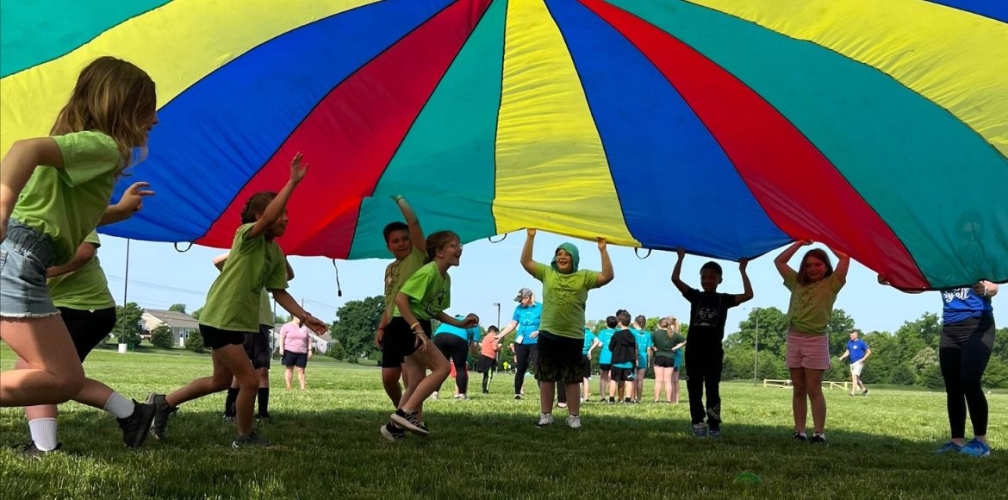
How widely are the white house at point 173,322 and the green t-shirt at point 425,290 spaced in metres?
106

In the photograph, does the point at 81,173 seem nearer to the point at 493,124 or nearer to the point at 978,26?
the point at 493,124

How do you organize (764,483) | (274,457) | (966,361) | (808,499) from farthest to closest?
(966,361), (274,457), (764,483), (808,499)

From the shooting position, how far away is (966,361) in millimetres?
5414

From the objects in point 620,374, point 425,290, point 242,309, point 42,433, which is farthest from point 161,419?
point 620,374

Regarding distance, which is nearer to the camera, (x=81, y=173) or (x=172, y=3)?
(x=81, y=173)

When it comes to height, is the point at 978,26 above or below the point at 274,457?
above

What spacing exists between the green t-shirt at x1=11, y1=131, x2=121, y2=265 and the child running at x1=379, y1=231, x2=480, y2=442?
239cm

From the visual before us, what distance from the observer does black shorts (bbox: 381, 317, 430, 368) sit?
5465mm

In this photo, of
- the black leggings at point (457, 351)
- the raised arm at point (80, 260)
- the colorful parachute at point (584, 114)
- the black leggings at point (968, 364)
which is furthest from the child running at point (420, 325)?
the black leggings at point (457, 351)

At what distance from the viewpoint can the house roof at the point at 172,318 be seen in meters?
109

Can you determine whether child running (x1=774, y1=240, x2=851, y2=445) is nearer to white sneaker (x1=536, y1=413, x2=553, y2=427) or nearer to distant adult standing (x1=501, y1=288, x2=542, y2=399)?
white sneaker (x1=536, y1=413, x2=553, y2=427)

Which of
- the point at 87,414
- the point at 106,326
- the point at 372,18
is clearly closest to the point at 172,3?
the point at 372,18

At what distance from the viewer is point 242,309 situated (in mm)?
4617

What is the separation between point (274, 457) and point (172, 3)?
7.60ft
